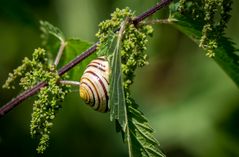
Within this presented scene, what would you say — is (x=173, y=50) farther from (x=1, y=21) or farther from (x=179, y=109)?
(x=1, y=21)

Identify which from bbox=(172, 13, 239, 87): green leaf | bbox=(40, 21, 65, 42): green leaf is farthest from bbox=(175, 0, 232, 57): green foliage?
bbox=(40, 21, 65, 42): green leaf

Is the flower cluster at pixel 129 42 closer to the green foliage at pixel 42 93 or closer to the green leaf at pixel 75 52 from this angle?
→ the green foliage at pixel 42 93

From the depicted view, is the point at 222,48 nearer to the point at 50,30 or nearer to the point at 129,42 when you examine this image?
the point at 129,42

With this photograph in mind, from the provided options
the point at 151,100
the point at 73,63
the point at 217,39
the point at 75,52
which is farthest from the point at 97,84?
the point at 151,100

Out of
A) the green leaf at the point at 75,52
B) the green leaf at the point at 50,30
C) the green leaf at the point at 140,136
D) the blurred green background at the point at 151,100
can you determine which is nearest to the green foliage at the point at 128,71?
the green leaf at the point at 140,136

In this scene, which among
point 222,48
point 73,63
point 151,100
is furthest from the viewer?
point 151,100

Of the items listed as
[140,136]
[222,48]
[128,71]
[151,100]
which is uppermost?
[151,100]

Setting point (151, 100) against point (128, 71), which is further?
point (151, 100)

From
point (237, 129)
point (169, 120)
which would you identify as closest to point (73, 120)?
point (169, 120)
